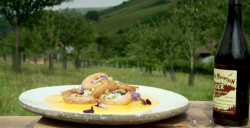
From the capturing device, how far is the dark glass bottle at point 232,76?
185 centimetres

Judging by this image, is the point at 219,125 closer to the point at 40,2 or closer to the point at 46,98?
the point at 46,98

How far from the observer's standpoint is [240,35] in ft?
6.61

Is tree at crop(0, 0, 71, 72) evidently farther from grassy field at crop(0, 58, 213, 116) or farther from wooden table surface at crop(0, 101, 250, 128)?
wooden table surface at crop(0, 101, 250, 128)

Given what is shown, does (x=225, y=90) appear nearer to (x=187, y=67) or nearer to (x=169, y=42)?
(x=169, y=42)

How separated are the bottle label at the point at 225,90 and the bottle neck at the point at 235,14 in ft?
1.51

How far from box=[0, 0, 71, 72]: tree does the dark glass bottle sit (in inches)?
574

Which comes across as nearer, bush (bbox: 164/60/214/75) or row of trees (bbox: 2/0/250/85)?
row of trees (bbox: 2/0/250/85)

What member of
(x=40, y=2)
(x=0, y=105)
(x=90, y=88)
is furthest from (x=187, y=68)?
(x=90, y=88)

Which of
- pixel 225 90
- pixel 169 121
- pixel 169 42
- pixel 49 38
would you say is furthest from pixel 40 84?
pixel 49 38

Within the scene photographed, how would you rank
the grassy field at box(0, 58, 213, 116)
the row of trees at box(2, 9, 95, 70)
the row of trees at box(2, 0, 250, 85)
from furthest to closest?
the row of trees at box(2, 9, 95, 70), the row of trees at box(2, 0, 250, 85), the grassy field at box(0, 58, 213, 116)

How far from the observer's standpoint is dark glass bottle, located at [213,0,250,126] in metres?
1.85

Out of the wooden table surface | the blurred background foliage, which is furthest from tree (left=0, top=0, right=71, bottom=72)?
the wooden table surface

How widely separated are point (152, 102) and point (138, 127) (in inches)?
16.6

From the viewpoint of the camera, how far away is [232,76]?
1838 millimetres
